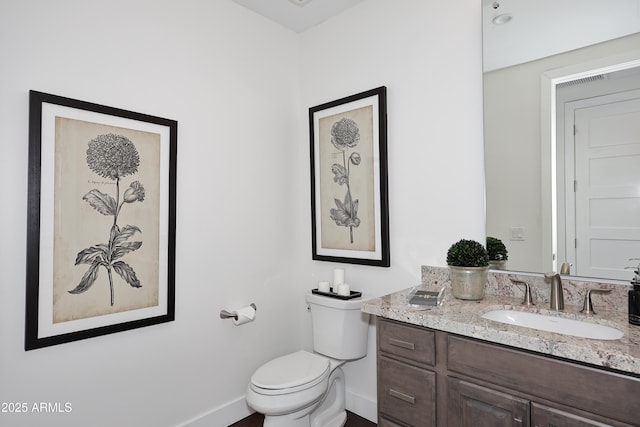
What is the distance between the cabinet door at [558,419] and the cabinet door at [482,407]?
3 cm

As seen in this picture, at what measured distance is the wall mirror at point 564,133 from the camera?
1463mm

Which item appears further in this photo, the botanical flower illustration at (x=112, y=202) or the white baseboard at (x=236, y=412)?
the white baseboard at (x=236, y=412)

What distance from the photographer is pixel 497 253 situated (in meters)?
1.79

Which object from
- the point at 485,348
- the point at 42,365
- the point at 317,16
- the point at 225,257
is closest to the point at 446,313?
the point at 485,348

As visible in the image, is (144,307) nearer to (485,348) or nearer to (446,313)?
(446,313)

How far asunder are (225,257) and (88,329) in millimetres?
800

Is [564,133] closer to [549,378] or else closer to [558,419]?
→ [549,378]

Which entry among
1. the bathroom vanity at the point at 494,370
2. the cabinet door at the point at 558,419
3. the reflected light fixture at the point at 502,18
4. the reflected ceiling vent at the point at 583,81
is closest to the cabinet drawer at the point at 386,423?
the bathroom vanity at the point at 494,370

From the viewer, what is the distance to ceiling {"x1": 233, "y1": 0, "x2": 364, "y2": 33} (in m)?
2.35

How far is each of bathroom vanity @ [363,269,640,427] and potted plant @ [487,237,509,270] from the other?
0.17 meters

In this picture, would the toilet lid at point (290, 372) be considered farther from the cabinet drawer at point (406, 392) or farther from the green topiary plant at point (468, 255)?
the green topiary plant at point (468, 255)

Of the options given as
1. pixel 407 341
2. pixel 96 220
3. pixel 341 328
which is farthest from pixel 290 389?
pixel 96 220

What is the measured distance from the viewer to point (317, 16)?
2525 mm

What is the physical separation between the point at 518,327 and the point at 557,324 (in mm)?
300
